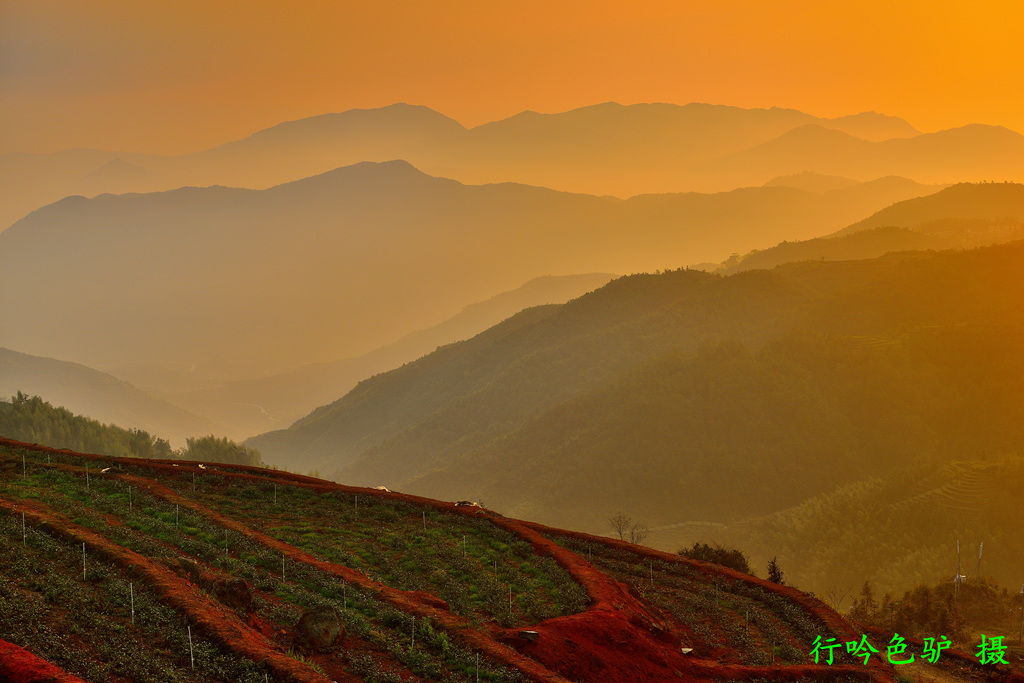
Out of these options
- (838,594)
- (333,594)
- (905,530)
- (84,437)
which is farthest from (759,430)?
(333,594)

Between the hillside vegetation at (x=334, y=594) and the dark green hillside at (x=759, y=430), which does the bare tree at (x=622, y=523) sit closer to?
the dark green hillside at (x=759, y=430)

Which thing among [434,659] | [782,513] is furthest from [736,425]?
[434,659]

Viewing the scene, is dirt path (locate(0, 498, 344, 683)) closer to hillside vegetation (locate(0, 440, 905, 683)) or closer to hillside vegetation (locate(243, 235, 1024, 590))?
hillside vegetation (locate(0, 440, 905, 683))

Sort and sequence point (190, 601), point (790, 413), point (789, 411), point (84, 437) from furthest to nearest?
point (789, 411) → point (790, 413) → point (84, 437) → point (190, 601)

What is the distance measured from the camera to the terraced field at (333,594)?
2530 centimetres

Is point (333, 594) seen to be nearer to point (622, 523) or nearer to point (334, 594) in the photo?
point (334, 594)

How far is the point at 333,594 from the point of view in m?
35.7

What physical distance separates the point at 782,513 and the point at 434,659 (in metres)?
113

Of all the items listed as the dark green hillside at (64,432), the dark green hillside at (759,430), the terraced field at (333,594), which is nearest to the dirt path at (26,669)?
the terraced field at (333,594)

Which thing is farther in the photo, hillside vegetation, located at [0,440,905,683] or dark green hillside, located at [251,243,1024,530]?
dark green hillside, located at [251,243,1024,530]

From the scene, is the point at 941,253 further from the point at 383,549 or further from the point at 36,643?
the point at 36,643

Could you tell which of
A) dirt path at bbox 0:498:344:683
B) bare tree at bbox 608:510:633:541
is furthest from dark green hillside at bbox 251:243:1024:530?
dirt path at bbox 0:498:344:683

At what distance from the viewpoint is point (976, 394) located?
502 ft

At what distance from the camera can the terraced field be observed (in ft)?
83.0
